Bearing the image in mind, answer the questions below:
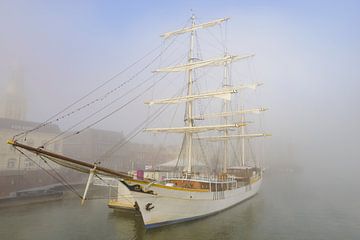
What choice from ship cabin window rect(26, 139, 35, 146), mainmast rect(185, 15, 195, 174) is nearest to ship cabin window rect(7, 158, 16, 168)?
ship cabin window rect(26, 139, 35, 146)

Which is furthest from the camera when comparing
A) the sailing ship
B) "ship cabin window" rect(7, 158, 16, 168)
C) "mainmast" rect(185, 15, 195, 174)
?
"ship cabin window" rect(7, 158, 16, 168)

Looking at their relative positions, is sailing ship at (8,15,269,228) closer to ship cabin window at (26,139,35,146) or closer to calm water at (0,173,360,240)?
calm water at (0,173,360,240)

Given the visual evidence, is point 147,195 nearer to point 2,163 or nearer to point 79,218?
point 79,218

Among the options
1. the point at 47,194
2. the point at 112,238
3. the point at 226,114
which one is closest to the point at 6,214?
the point at 47,194

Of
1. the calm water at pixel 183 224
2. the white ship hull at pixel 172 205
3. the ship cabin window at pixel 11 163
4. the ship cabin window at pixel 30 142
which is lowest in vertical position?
the calm water at pixel 183 224

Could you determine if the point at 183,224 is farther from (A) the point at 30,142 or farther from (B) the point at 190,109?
(A) the point at 30,142

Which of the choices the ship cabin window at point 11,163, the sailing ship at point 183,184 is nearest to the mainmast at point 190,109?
the sailing ship at point 183,184

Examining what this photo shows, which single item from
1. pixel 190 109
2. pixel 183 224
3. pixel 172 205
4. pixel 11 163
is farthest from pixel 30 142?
pixel 183 224

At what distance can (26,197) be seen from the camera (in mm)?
29031

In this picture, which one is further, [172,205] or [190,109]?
[190,109]

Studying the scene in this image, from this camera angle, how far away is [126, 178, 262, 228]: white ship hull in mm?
18531

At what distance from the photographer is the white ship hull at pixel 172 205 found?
60.8ft

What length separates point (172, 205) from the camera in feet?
64.4

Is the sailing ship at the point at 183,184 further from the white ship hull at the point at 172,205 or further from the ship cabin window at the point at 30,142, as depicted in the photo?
the ship cabin window at the point at 30,142
